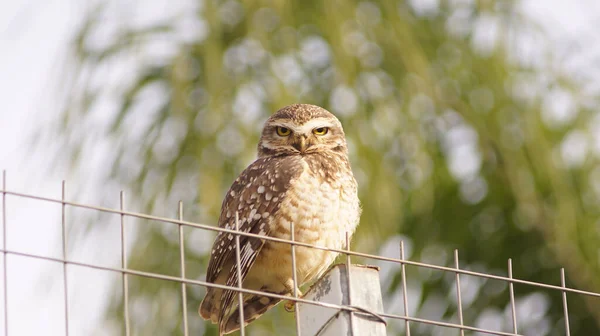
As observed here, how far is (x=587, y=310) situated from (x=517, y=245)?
1.78ft

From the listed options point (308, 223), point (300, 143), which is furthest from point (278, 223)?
point (300, 143)

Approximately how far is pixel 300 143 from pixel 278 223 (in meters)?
0.53

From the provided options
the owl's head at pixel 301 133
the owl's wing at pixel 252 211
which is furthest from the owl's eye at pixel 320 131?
the owl's wing at pixel 252 211

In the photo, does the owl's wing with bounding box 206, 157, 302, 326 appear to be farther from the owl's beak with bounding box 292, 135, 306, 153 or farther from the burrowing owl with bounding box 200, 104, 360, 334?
the owl's beak with bounding box 292, 135, 306, 153

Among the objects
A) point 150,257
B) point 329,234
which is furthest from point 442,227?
point 329,234

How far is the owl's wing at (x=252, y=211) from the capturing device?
13.0 feet

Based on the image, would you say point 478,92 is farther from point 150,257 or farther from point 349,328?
point 349,328

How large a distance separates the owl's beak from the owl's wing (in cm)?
19

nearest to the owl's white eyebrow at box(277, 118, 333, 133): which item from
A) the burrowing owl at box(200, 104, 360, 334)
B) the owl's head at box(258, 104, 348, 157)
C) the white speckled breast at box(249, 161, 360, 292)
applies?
the owl's head at box(258, 104, 348, 157)

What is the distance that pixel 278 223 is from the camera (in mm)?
4043

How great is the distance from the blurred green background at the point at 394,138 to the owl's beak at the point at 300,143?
0.71m

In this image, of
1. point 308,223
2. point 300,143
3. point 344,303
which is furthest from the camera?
point 300,143

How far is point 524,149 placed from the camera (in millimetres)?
6156

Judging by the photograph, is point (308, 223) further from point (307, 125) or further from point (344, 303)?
point (344, 303)
